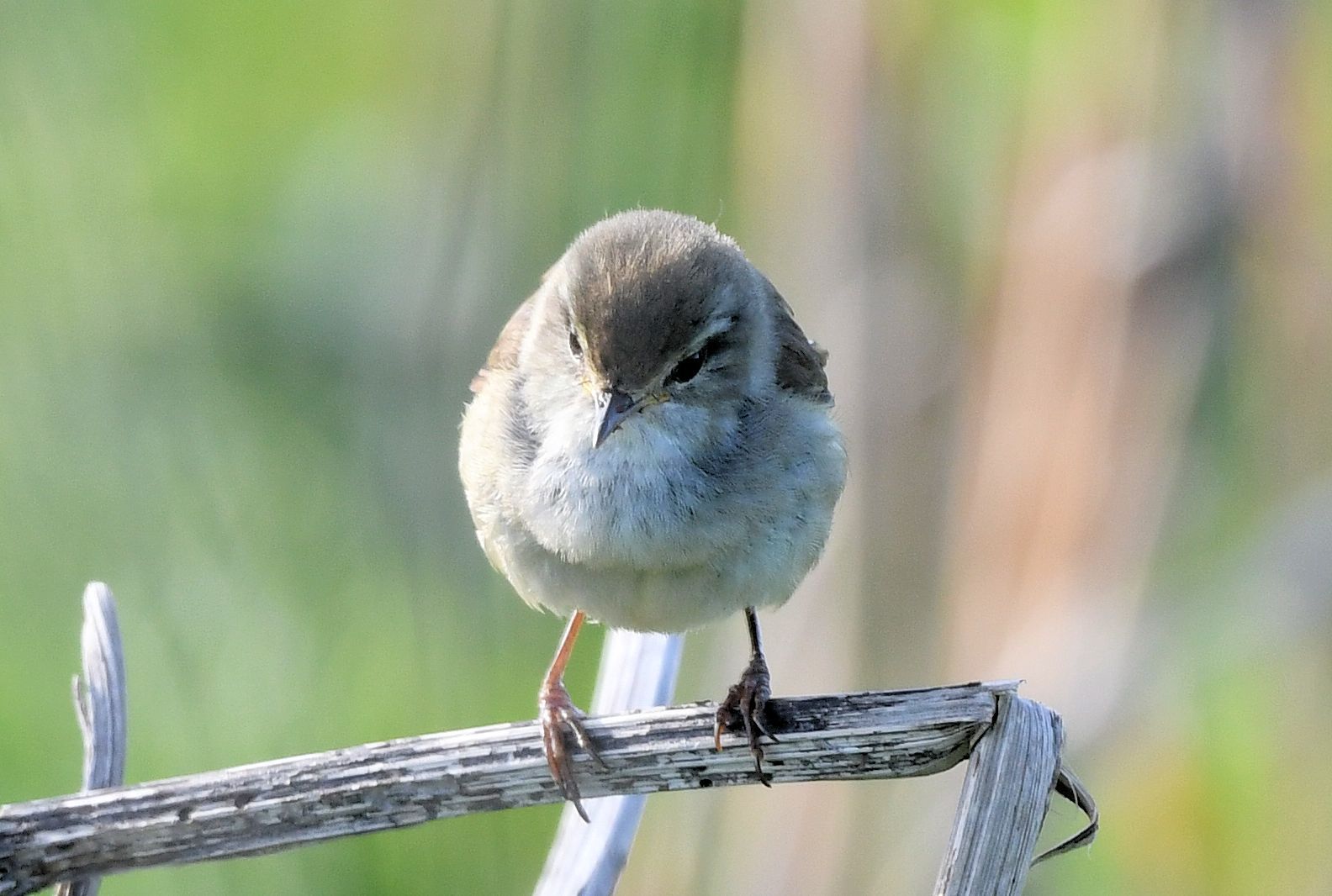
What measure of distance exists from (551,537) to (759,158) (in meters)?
1.18

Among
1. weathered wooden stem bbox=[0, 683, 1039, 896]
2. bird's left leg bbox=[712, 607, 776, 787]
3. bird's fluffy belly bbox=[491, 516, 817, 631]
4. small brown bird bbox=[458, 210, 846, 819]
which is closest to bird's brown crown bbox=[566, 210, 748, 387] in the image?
small brown bird bbox=[458, 210, 846, 819]

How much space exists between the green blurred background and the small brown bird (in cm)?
40

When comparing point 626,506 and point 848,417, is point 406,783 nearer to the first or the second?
point 626,506

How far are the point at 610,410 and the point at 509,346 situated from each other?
0.47m

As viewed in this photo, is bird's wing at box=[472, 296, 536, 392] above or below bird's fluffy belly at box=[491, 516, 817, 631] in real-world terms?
above

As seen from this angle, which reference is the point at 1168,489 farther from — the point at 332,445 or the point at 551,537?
the point at 332,445

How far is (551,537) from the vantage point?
6.79ft

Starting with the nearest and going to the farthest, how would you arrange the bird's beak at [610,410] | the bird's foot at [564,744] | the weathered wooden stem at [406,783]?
the weathered wooden stem at [406,783]
the bird's foot at [564,744]
the bird's beak at [610,410]

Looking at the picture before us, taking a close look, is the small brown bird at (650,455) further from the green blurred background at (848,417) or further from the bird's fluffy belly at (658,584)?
the green blurred background at (848,417)

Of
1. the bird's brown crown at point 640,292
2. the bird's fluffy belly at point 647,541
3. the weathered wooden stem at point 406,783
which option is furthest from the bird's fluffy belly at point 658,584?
the weathered wooden stem at point 406,783

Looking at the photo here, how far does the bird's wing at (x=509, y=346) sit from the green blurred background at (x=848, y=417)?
188 mm

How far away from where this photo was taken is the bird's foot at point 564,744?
1.64 metres

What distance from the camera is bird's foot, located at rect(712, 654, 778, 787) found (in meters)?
1.69

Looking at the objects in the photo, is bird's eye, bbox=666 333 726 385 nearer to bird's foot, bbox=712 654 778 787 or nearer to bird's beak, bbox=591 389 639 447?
bird's beak, bbox=591 389 639 447
